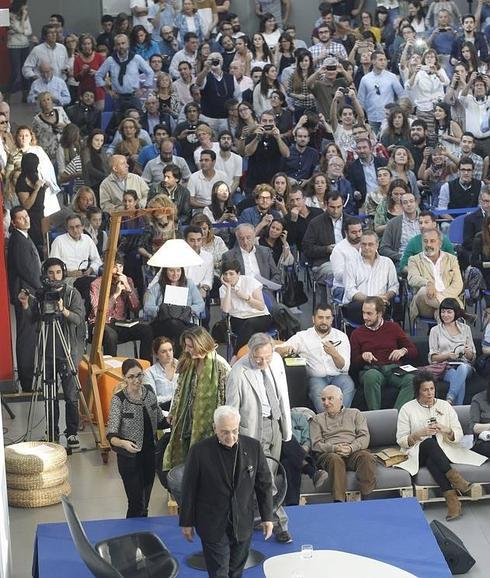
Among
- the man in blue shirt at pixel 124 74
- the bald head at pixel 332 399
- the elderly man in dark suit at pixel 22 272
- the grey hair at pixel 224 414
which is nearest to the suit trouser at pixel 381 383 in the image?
the bald head at pixel 332 399

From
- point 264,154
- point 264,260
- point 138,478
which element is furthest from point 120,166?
point 138,478

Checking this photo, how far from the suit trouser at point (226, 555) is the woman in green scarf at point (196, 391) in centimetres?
115

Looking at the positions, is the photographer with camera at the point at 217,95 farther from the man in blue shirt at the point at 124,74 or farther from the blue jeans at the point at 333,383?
the blue jeans at the point at 333,383

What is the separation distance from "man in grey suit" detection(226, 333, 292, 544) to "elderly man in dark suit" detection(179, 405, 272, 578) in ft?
3.12

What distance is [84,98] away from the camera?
1867 cm

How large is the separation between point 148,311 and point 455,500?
337cm

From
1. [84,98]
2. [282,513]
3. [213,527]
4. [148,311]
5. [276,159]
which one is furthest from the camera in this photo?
[84,98]

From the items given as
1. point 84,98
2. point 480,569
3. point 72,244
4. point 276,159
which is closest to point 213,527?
point 480,569

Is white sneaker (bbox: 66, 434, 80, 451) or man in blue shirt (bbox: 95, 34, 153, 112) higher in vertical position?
man in blue shirt (bbox: 95, 34, 153, 112)

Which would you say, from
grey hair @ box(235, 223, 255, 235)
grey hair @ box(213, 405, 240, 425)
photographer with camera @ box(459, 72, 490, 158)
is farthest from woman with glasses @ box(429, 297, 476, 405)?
photographer with camera @ box(459, 72, 490, 158)

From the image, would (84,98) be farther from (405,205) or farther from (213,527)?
(213,527)

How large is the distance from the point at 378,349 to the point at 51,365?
2677 millimetres

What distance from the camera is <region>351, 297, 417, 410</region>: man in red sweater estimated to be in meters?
13.0

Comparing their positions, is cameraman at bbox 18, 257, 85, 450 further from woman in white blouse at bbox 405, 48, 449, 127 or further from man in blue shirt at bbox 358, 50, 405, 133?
woman in white blouse at bbox 405, 48, 449, 127
